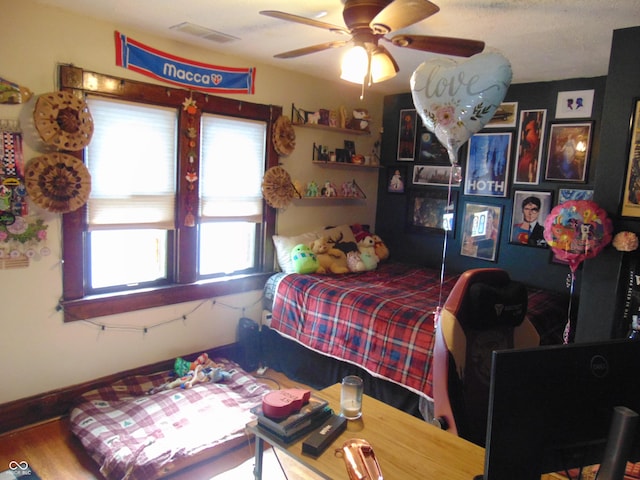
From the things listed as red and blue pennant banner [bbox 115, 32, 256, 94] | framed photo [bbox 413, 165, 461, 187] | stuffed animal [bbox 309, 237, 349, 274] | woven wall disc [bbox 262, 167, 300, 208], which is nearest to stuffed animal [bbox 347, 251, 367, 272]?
stuffed animal [bbox 309, 237, 349, 274]

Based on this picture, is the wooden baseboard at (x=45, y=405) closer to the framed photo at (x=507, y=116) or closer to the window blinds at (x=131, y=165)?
the window blinds at (x=131, y=165)

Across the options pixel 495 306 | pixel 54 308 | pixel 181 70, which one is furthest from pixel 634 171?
pixel 54 308

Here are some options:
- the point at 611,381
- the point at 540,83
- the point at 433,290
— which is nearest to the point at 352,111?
the point at 540,83

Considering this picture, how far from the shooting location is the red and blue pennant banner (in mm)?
2852

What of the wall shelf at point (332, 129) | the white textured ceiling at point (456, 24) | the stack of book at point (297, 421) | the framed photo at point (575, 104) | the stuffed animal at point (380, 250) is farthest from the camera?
the stuffed animal at point (380, 250)

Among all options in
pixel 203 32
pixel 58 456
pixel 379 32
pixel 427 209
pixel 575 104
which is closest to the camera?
pixel 379 32

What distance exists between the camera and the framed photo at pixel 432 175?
13.9ft

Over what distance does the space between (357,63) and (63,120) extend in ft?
5.59

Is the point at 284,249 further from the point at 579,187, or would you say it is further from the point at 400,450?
the point at 400,450

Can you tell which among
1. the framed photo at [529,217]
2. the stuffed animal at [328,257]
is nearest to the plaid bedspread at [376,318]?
the stuffed animal at [328,257]

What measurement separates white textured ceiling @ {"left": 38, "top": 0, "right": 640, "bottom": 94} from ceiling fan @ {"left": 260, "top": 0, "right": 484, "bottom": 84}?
0.26 m

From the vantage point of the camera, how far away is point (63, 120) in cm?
Result: 252

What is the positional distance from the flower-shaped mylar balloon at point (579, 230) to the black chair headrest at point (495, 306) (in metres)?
0.73

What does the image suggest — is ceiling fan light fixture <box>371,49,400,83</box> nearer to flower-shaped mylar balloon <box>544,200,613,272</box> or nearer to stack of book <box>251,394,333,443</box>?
flower-shaped mylar balloon <box>544,200,613,272</box>
